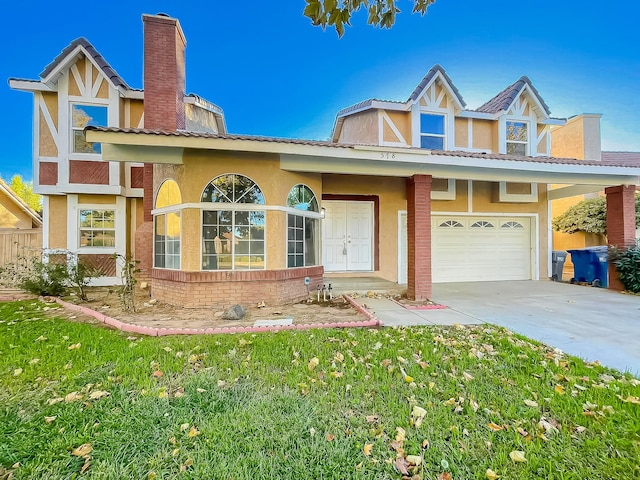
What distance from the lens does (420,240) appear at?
8.09 metres

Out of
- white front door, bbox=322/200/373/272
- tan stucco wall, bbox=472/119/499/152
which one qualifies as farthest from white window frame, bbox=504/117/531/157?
white front door, bbox=322/200/373/272

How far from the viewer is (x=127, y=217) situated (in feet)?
36.8

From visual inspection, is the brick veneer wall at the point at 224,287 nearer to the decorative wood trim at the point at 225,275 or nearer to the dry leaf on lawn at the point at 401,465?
the decorative wood trim at the point at 225,275

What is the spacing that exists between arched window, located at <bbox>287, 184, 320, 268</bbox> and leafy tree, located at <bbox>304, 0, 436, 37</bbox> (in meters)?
5.07

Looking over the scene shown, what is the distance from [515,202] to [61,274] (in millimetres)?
14948

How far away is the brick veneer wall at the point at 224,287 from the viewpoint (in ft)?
23.2

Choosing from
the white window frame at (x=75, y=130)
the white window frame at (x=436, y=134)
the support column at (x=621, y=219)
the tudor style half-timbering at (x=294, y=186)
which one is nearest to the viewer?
the tudor style half-timbering at (x=294, y=186)

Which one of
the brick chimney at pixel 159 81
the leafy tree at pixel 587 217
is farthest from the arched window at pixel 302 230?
the leafy tree at pixel 587 217

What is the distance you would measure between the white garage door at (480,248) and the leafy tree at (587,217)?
5547 mm

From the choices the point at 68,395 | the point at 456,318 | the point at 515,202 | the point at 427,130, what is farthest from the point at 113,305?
the point at 515,202

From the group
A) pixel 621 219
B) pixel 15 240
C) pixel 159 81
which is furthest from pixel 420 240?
pixel 15 240

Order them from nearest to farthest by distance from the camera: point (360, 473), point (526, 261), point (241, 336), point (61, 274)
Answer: point (360, 473)
point (241, 336)
point (61, 274)
point (526, 261)

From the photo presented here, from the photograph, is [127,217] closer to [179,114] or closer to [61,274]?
[61,274]

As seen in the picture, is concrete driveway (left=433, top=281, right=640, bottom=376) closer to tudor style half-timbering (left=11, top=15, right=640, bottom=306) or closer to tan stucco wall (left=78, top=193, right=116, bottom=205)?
tudor style half-timbering (left=11, top=15, right=640, bottom=306)
